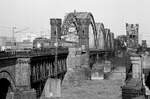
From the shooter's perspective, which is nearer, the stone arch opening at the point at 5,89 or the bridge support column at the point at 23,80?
the stone arch opening at the point at 5,89

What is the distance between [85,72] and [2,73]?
102 feet

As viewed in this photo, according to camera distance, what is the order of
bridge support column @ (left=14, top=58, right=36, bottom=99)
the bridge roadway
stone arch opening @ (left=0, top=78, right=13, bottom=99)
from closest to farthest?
the bridge roadway, stone arch opening @ (left=0, top=78, right=13, bottom=99), bridge support column @ (left=14, top=58, right=36, bottom=99)

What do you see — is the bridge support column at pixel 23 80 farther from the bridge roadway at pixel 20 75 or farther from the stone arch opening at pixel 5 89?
the stone arch opening at pixel 5 89

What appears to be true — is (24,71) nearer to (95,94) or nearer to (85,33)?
(95,94)

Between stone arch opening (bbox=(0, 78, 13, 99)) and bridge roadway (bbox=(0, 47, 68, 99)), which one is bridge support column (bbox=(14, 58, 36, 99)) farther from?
stone arch opening (bbox=(0, 78, 13, 99))

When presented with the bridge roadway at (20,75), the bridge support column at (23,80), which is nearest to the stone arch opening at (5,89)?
the bridge roadway at (20,75)

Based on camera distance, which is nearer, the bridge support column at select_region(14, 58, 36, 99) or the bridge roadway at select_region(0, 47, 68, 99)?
the bridge roadway at select_region(0, 47, 68, 99)

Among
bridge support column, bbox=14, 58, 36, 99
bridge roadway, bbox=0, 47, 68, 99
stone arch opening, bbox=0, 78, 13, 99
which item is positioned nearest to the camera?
bridge roadway, bbox=0, 47, 68, 99

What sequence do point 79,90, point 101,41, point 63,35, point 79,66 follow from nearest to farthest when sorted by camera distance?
point 79,90 → point 79,66 → point 63,35 → point 101,41

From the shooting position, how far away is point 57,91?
12.3 metres

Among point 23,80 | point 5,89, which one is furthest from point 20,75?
point 5,89

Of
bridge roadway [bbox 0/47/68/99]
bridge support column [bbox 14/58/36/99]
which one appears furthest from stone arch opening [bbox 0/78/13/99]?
bridge support column [bbox 14/58/36/99]

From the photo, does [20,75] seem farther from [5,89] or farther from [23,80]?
[5,89]

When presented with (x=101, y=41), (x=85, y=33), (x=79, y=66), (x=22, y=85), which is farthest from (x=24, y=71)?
(x=101, y=41)
